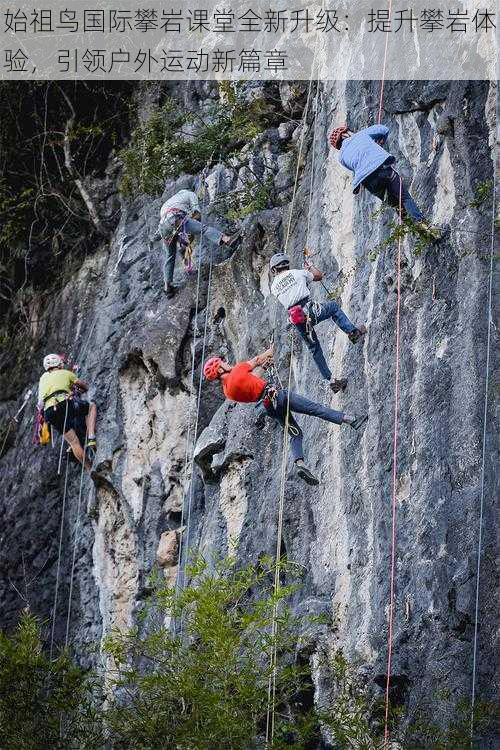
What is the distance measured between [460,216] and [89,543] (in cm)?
660

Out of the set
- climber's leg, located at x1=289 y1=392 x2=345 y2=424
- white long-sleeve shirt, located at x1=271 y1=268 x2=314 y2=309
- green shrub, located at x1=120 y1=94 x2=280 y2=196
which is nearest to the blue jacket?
white long-sleeve shirt, located at x1=271 y1=268 x2=314 y2=309

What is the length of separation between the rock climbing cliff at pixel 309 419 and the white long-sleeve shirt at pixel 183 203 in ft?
1.51

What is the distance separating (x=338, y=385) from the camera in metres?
12.4

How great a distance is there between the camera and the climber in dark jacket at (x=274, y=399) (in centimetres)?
1184

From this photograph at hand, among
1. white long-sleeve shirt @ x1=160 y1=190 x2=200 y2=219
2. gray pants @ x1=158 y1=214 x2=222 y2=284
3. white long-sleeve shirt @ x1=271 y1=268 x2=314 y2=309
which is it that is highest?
white long-sleeve shirt @ x1=160 y1=190 x2=200 y2=219

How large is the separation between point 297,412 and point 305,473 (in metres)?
0.50

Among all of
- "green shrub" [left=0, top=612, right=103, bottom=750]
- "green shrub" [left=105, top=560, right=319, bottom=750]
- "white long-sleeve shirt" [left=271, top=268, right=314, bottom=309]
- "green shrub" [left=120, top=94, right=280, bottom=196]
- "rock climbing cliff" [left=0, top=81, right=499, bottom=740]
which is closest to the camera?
"green shrub" [left=105, top=560, right=319, bottom=750]

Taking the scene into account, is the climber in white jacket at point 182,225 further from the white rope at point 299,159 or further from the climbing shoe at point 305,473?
the climbing shoe at point 305,473

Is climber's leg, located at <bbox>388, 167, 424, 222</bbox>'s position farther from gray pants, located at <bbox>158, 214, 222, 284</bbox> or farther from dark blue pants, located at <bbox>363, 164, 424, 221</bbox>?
gray pants, located at <bbox>158, 214, 222, 284</bbox>

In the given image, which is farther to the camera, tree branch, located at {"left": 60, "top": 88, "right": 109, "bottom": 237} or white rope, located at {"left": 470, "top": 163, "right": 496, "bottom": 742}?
tree branch, located at {"left": 60, "top": 88, "right": 109, "bottom": 237}

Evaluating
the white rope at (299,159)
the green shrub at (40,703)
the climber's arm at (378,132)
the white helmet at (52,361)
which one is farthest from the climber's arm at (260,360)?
the white helmet at (52,361)

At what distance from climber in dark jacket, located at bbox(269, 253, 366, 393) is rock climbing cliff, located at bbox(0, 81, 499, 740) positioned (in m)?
0.15

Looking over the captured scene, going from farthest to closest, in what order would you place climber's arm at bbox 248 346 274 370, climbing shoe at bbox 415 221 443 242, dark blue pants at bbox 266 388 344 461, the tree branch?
the tree branch < climber's arm at bbox 248 346 274 370 < dark blue pants at bbox 266 388 344 461 < climbing shoe at bbox 415 221 443 242

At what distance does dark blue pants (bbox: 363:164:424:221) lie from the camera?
38.5 ft
